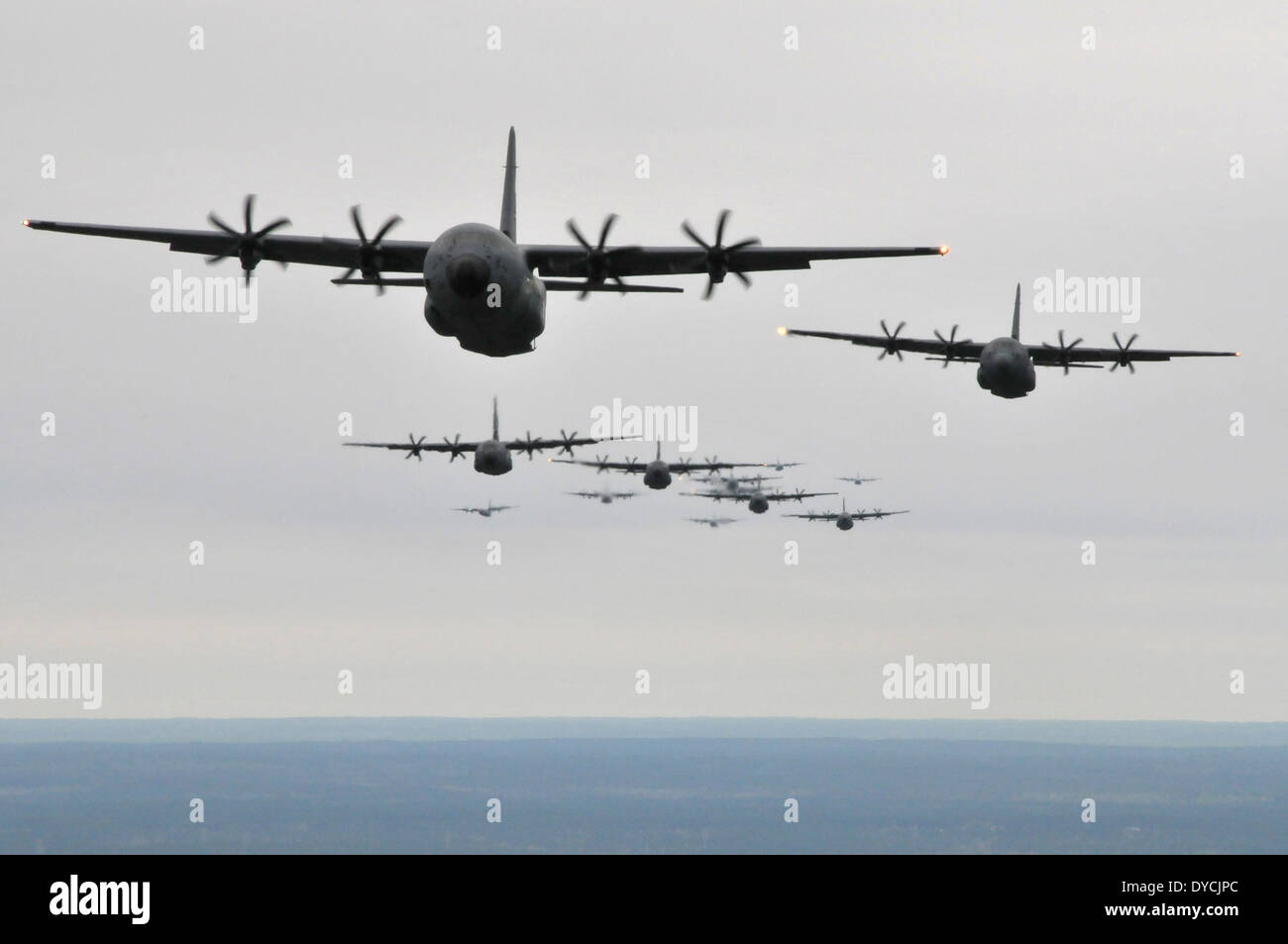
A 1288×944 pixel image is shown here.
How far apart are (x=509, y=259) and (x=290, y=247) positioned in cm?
1128

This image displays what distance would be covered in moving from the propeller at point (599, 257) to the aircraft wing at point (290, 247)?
5565mm

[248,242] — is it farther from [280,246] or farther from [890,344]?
[890,344]

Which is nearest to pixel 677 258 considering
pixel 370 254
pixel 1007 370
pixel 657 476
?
pixel 370 254

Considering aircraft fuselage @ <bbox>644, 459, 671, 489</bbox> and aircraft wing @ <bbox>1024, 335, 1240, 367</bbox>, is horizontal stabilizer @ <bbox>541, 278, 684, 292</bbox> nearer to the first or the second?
aircraft wing @ <bbox>1024, 335, 1240, 367</bbox>

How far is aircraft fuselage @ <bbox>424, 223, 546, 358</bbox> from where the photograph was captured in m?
44.8

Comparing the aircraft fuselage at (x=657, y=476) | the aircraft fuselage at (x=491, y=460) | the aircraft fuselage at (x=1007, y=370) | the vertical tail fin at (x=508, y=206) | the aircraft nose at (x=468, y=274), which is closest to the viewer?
the aircraft nose at (x=468, y=274)

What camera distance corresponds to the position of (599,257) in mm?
52031

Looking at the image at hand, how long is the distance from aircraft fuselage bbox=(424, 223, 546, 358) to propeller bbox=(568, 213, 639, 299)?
4.80 m

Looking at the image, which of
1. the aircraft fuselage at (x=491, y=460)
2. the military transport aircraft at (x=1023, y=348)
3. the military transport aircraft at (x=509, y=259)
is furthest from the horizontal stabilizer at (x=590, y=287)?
the aircraft fuselage at (x=491, y=460)

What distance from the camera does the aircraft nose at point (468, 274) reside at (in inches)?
1756

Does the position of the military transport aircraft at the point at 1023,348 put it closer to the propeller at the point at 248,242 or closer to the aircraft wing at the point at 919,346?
the aircraft wing at the point at 919,346
